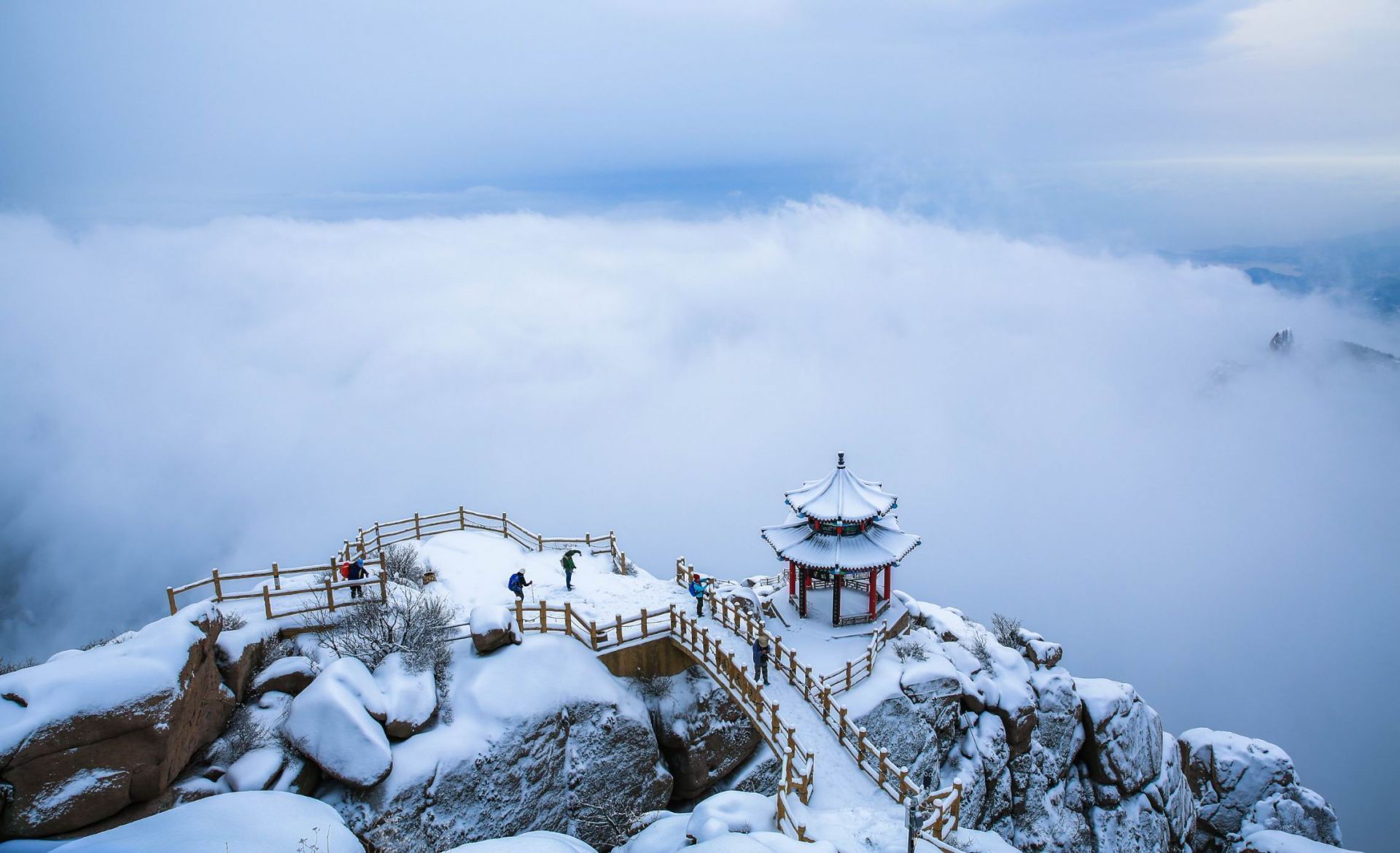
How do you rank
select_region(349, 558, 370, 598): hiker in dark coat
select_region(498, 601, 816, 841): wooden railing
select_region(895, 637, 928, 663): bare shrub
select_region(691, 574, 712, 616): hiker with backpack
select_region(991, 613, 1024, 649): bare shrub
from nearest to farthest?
select_region(498, 601, 816, 841): wooden railing, select_region(349, 558, 370, 598): hiker in dark coat, select_region(895, 637, 928, 663): bare shrub, select_region(691, 574, 712, 616): hiker with backpack, select_region(991, 613, 1024, 649): bare shrub

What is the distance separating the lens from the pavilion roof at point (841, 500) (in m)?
29.6

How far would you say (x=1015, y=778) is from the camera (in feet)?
92.6

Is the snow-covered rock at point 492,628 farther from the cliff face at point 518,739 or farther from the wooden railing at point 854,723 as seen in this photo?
the wooden railing at point 854,723

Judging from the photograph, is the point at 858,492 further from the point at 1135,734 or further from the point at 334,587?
the point at 334,587

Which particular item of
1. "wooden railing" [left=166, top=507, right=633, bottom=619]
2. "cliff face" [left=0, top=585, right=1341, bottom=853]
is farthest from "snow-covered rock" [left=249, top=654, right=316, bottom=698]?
"wooden railing" [left=166, top=507, right=633, bottom=619]

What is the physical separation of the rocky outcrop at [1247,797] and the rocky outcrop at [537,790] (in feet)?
95.7

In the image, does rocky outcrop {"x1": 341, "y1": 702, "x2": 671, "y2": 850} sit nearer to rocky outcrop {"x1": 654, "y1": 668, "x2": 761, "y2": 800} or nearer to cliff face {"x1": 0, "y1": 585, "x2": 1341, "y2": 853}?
cliff face {"x1": 0, "y1": 585, "x2": 1341, "y2": 853}

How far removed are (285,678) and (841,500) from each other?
20281 millimetres

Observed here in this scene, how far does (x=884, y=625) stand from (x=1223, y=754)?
22.7 metres

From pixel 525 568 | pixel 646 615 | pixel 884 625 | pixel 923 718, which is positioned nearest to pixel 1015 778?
pixel 923 718

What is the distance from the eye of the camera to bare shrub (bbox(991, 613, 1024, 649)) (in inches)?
1326

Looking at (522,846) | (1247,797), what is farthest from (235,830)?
(1247,797)

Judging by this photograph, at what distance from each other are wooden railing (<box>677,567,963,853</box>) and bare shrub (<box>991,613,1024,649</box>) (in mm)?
8148

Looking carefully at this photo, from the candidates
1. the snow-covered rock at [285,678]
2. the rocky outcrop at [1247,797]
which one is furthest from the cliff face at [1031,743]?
the snow-covered rock at [285,678]
